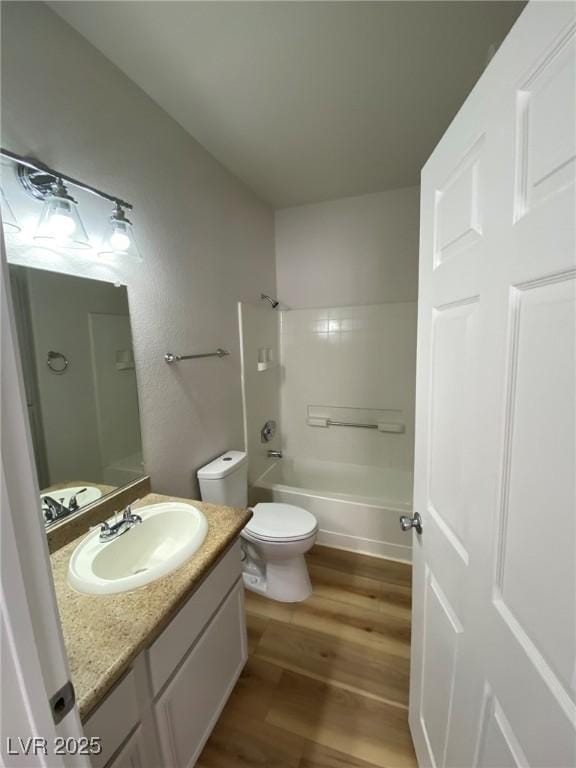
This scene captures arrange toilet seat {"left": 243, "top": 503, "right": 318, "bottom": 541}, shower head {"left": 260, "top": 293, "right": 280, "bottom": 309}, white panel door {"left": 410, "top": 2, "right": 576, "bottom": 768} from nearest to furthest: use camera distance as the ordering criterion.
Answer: white panel door {"left": 410, "top": 2, "right": 576, "bottom": 768}, toilet seat {"left": 243, "top": 503, "right": 318, "bottom": 541}, shower head {"left": 260, "top": 293, "right": 280, "bottom": 309}

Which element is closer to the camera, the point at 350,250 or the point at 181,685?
the point at 181,685

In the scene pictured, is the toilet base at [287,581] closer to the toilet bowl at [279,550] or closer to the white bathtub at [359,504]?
the toilet bowl at [279,550]

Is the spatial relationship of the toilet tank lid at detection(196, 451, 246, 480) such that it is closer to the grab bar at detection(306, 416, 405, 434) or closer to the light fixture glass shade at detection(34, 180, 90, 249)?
the grab bar at detection(306, 416, 405, 434)

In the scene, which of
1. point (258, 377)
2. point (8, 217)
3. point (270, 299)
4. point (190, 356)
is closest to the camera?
point (8, 217)

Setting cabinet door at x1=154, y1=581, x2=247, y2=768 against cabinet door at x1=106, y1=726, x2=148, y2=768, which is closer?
cabinet door at x1=106, y1=726, x2=148, y2=768

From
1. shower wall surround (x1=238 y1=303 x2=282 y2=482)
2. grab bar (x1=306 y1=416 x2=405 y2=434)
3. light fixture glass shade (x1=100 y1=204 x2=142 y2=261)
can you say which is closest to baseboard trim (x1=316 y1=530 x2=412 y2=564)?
shower wall surround (x1=238 y1=303 x2=282 y2=482)

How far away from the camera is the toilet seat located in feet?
5.32

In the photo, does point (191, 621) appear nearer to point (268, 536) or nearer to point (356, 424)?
point (268, 536)

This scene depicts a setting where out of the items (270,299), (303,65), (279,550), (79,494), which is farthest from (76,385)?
(270,299)

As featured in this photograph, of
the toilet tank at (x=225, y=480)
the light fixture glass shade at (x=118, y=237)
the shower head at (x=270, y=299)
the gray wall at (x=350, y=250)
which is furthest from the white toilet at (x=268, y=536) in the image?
the gray wall at (x=350, y=250)

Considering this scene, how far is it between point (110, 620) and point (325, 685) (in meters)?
1.09

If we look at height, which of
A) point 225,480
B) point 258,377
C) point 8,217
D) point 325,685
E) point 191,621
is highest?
point 8,217

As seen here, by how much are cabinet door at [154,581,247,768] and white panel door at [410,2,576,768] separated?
2.37 feet

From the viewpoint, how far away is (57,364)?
1064 millimetres
